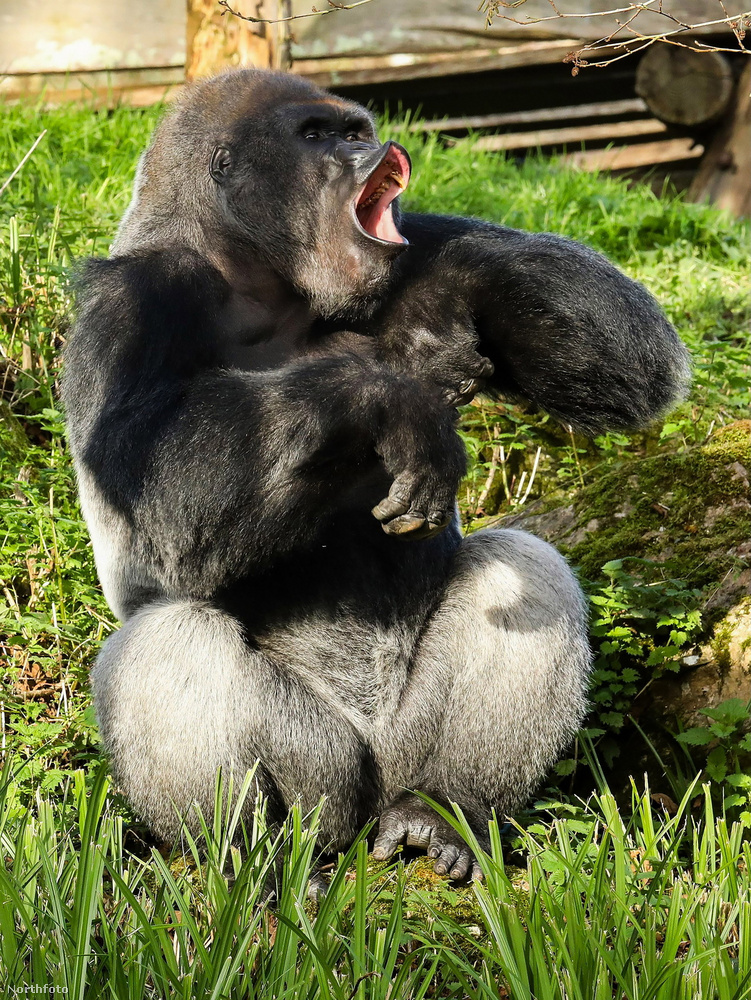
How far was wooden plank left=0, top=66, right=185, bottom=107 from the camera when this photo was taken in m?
6.93

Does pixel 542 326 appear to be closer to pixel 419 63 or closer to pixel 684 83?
pixel 684 83

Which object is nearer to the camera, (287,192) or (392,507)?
(392,507)

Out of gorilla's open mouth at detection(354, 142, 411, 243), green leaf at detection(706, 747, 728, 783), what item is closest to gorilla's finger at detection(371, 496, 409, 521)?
gorilla's open mouth at detection(354, 142, 411, 243)

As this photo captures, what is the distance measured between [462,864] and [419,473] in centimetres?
93

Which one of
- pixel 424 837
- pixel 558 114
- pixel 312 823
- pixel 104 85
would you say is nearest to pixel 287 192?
pixel 312 823

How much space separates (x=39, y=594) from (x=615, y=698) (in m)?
1.81

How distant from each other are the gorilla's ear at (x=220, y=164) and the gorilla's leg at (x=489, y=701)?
1.19m


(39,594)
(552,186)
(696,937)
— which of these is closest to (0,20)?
(552,186)

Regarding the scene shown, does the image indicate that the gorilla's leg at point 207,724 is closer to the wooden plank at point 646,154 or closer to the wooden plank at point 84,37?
the wooden plank at point 84,37

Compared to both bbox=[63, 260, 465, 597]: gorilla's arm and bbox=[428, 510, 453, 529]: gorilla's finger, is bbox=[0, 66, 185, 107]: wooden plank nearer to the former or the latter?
bbox=[63, 260, 465, 597]: gorilla's arm

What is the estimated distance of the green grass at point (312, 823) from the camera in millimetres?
1860

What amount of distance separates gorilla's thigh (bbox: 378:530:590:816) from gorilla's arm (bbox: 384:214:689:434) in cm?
46

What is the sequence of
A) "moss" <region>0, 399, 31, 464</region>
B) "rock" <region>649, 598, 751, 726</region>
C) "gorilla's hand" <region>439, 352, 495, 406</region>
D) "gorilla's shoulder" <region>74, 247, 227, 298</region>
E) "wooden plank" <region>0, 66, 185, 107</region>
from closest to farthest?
"gorilla's shoulder" <region>74, 247, 227, 298</region> < "gorilla's hand" <region>439, 352, 495, 406</region> < "rock" <region>649, 598, 751, 726</region> < "moss" <region>0, 399, 31, 464</region> < "wooden plank" <region>0, 66, 185, 107</region>

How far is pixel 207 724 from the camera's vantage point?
100 inches
